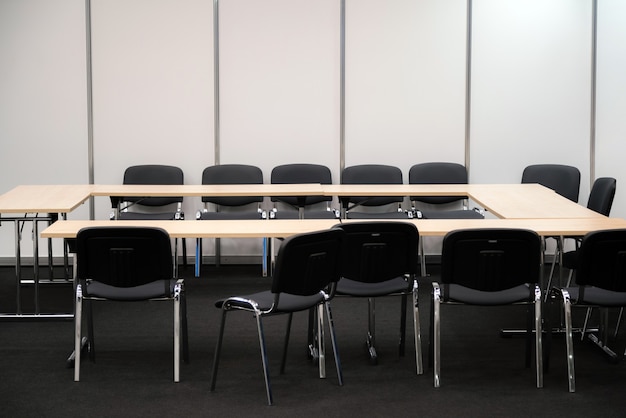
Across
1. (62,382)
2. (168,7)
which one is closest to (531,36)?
(168,7)

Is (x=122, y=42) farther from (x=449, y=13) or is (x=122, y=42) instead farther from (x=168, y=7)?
(x=449, y=13)

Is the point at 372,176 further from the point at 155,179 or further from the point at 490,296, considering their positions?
the point at 490,296

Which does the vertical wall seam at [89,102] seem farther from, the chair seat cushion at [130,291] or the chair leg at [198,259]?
the chair seat cushion at [130,291]

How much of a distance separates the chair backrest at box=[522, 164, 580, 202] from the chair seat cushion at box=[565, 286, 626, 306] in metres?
3.10

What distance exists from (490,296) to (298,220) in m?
1.60

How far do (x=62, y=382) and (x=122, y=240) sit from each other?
847 mm

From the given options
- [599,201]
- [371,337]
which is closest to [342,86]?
[599,201]

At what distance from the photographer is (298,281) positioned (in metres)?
4.64

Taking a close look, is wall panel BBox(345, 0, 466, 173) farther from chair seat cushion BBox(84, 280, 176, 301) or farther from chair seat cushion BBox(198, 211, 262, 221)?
chair seat cushion BBox(84, 280, 176, 301)

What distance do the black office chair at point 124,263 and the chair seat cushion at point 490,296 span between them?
58.7 inches

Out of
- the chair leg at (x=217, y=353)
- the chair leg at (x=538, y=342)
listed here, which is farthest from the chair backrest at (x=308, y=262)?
the chair leg at (x=538, y=342)

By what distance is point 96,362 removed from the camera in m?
5.31

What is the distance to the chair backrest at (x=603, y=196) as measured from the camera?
678 centimetres

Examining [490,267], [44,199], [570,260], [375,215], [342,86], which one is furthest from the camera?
[342,86]
